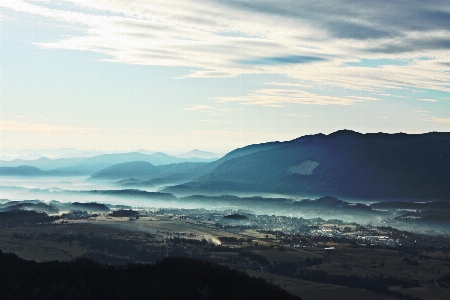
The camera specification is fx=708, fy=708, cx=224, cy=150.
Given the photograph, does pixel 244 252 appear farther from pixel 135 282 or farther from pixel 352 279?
pixel 135 282

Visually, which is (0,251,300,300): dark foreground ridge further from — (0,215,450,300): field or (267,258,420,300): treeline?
(267,258,420,300): treeline

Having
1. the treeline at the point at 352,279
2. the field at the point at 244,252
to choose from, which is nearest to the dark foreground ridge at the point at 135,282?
the field at the point at 244,252

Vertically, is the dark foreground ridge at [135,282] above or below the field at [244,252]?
above

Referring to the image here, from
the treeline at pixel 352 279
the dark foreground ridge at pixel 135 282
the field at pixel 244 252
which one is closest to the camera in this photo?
the dark foreground ridge at pixel 135 282

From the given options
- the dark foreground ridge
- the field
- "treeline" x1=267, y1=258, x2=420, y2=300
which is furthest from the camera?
the field

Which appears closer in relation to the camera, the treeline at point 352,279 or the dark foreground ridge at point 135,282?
the dark foreground ridge at point 135,282

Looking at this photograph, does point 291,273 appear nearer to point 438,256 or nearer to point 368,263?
point 368,263

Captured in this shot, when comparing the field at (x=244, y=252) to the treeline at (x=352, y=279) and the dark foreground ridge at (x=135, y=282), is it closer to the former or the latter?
the treeline at (x=352, y=279)

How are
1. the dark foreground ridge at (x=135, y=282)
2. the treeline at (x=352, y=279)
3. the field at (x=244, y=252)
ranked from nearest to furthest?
1. the dark foreground ridge at (x=135, y=282)
2. the treeline at (x=352, y=279)
3. the field at (x=244, y=252)

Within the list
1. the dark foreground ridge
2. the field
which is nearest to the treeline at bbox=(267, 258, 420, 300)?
the field

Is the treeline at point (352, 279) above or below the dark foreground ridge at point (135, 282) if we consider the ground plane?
below
